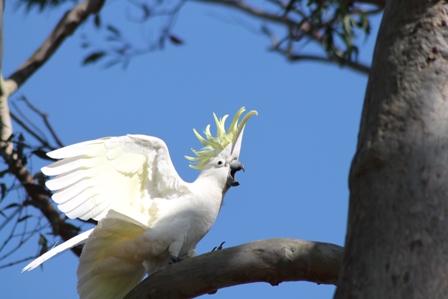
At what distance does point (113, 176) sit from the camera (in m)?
2.65

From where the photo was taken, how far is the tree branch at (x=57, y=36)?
13.5ft

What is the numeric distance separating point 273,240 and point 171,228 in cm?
44

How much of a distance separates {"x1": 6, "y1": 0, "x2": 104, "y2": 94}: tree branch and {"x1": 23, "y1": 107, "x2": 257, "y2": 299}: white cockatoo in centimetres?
160

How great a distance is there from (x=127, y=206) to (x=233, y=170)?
1.61ft

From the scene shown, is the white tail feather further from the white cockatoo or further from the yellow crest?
the yellow crest

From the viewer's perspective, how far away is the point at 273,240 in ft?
→ 7.55

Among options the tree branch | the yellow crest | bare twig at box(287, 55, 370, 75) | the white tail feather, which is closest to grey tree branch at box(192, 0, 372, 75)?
bare twig at box(287, 55, 370, 75)

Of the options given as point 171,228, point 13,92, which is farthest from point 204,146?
point 13,92

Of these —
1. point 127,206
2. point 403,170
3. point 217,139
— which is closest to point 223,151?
point 217,139

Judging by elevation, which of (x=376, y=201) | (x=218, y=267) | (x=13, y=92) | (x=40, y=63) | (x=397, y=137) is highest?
(x=40, y=63)

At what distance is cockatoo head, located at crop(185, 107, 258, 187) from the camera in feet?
9.50

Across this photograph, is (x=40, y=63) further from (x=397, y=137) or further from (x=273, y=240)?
(x=397, y=137)

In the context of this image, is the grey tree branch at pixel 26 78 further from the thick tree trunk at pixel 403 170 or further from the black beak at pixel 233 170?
the thick tree trunk at pixel 403 170

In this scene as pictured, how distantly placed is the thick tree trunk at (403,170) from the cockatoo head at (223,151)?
115cm
